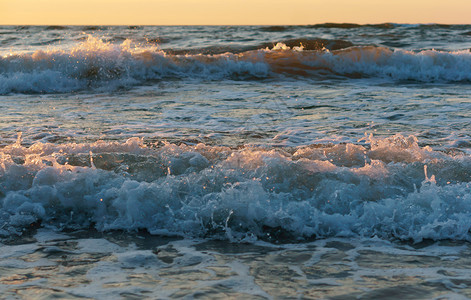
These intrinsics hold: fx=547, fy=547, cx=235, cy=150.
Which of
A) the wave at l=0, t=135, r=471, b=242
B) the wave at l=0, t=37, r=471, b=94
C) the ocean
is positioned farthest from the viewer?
→ the wave at l=0, t=37, r=471, b=94

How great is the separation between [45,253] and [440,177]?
294 centimetres

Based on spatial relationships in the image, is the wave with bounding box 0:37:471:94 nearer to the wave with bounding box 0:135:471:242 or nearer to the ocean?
the ocean

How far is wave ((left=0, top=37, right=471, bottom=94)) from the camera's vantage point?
11.9 m

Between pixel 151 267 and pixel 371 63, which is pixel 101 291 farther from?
pixel 371 63

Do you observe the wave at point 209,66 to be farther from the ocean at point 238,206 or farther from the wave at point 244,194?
the wave at point 244,194

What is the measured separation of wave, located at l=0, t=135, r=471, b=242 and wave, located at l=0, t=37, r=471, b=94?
7245 mm

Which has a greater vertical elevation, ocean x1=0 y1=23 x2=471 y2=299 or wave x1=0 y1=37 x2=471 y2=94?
wave x1=0 y1=37 x2=471 y2=94

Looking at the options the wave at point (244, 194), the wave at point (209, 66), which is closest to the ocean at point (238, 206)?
the wave at point (244, 194)

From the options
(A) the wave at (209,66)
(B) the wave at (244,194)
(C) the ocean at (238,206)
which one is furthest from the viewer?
(A) the wave at (209,66)

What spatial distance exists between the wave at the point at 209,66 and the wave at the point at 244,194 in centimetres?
725

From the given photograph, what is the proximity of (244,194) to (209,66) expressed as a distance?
30.8ft

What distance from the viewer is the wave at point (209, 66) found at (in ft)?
38.9

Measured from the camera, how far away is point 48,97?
10180 millimetres

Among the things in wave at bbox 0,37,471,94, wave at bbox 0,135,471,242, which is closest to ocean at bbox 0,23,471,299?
wave at bbox 0,135,471,242
